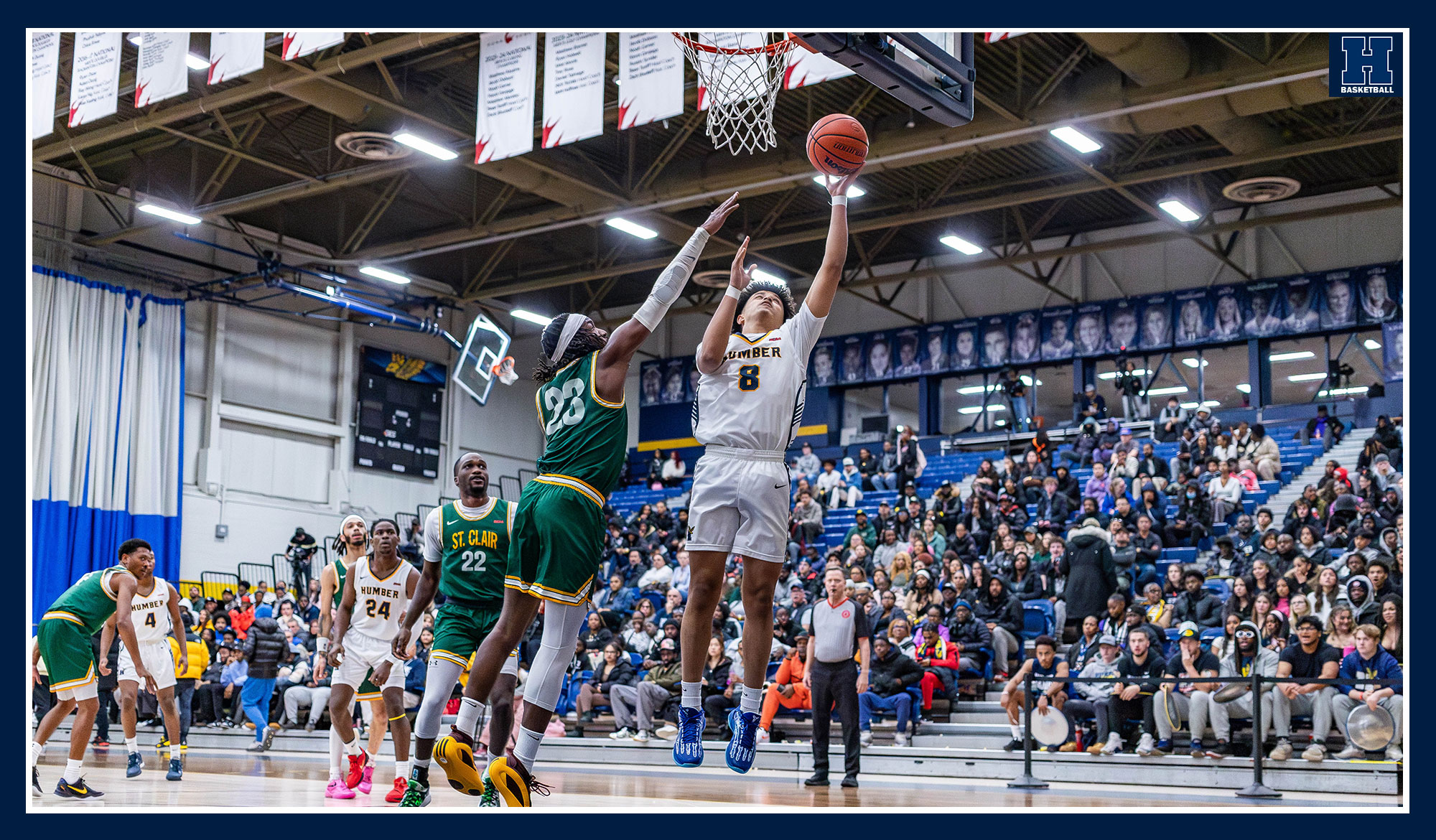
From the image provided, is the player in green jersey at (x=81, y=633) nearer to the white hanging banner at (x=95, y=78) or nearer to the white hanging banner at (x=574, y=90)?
the white hanging banner at (x=574, y=90)

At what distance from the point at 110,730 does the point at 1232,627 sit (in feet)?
48.1

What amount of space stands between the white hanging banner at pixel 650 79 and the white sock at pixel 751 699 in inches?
372

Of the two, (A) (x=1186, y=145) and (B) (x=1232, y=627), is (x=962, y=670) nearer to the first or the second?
(B) (x=1232, y=627)

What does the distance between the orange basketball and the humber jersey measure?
67cm

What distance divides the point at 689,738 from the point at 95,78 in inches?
547

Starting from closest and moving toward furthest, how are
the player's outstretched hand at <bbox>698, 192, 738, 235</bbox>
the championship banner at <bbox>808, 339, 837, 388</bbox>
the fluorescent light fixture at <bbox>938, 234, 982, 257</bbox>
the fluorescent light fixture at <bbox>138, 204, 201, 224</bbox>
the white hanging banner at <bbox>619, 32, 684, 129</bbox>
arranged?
the player's outstretched hand at <bbox>698, 192, 738, 235</bbox>
the white hanging banner at <bbox>619, 32, 684, 129</bbox>
the fluorescent light fixture at <bbox>138, 204, 201, 224</bbox>
the fluorescent light fixture at <bbox>938, 234, 982, 257</bbox>
the championship banner at <bbox>808, 339, 837, 388</bbox>

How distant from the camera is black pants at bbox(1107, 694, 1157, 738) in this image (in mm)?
12820

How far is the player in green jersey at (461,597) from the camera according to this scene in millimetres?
7207

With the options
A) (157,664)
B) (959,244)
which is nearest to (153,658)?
(157,664)

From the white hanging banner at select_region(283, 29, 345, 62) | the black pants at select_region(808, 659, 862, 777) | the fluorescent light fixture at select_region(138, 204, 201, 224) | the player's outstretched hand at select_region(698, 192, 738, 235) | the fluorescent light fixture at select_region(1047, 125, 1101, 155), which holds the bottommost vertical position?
the black pants at select_region(808, 659, 862, 777)

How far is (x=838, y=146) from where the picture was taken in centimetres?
639

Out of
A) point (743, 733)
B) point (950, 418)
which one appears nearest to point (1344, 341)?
point (950, 418)

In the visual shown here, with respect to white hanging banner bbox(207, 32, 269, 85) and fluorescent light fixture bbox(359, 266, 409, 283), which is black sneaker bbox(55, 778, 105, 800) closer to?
white hanging banner bbox(207, 32, 269, 85)

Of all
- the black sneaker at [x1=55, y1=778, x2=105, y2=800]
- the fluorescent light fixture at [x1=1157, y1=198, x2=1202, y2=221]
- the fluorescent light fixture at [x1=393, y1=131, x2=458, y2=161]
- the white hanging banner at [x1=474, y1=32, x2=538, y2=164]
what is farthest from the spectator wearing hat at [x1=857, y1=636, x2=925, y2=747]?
the fluorescent light fixture at [x1=1157, y1=198, x2=1202, y2=221]
